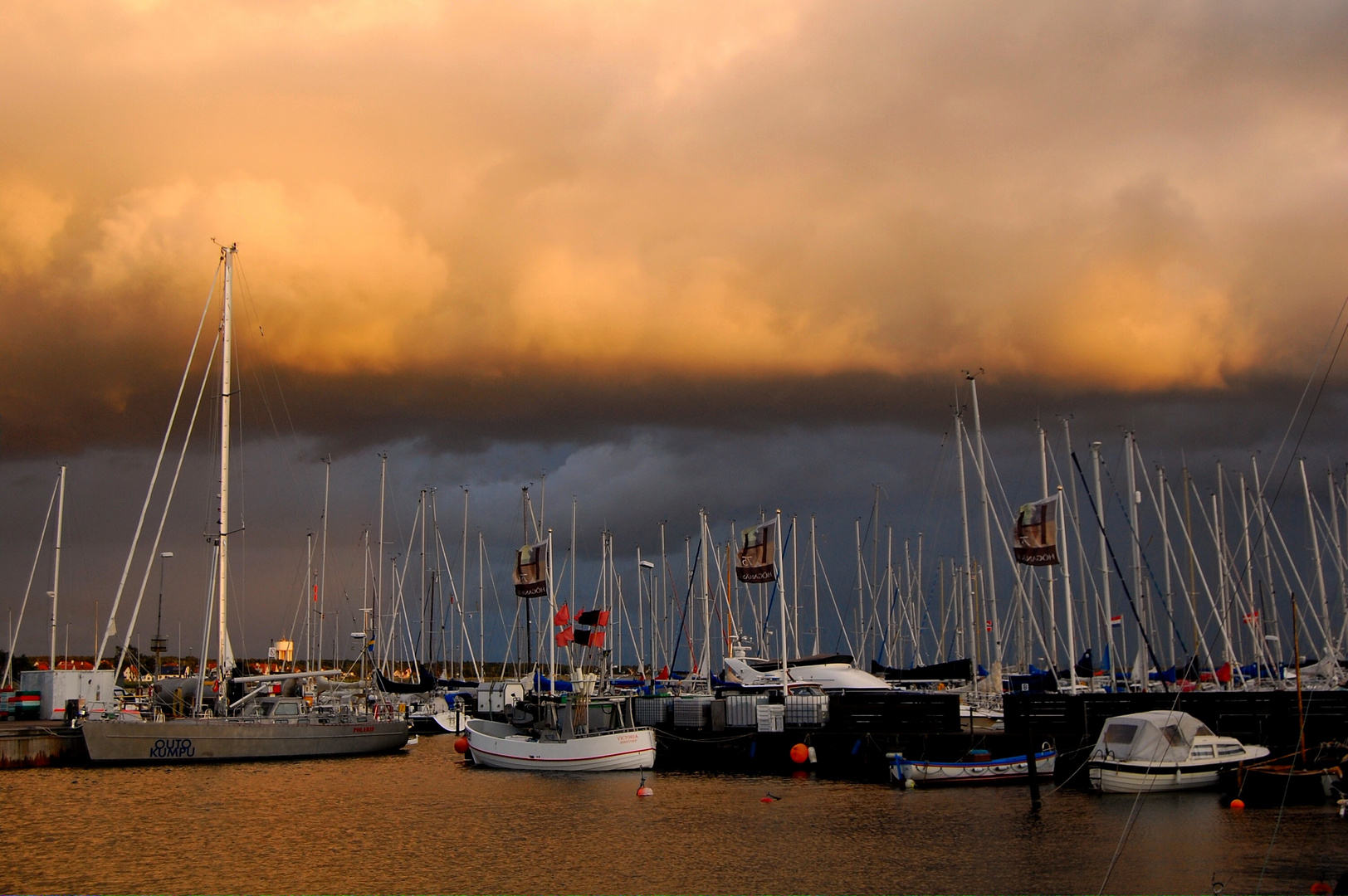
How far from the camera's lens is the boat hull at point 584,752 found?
181 ft

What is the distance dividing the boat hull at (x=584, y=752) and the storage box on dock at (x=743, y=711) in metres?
7.96

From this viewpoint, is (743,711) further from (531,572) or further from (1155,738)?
(1155,738)

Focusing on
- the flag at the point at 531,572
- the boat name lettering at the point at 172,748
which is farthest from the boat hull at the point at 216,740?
the flag at the point at 531,572

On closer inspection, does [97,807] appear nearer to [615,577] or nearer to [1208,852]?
[1208,852]

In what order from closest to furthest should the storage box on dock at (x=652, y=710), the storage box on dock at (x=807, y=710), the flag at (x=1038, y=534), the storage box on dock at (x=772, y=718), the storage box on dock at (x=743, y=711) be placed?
the flag at (x=1038, y=534) < the storage box on dock at (x=807, y=710) < the storage box on dock at (x=772, y=718) < the storage box on dock at (x=743, y=711) < the storage box on dock at (x=652, y=710)

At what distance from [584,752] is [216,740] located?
19.8 metres

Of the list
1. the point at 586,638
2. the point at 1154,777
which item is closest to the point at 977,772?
the point at 1154,777

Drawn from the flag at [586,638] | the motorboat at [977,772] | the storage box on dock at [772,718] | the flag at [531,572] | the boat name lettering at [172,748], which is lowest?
the motorboat at [977,772]

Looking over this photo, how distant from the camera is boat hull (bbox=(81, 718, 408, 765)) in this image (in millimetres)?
56625

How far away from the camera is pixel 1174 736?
147 feet

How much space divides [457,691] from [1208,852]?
80.2 m

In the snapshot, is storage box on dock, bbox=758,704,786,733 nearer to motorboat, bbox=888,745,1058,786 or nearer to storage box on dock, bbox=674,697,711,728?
storage box on dock, bbox=674,697,711,728

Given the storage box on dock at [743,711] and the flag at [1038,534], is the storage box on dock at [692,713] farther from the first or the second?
the flag at [1038,534]

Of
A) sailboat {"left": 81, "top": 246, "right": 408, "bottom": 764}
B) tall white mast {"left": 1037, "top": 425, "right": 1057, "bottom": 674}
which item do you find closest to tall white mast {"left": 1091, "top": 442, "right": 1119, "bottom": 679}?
tall white mast {"left": 1037, "top": 425, "right": 1057, "bottom": 674}
